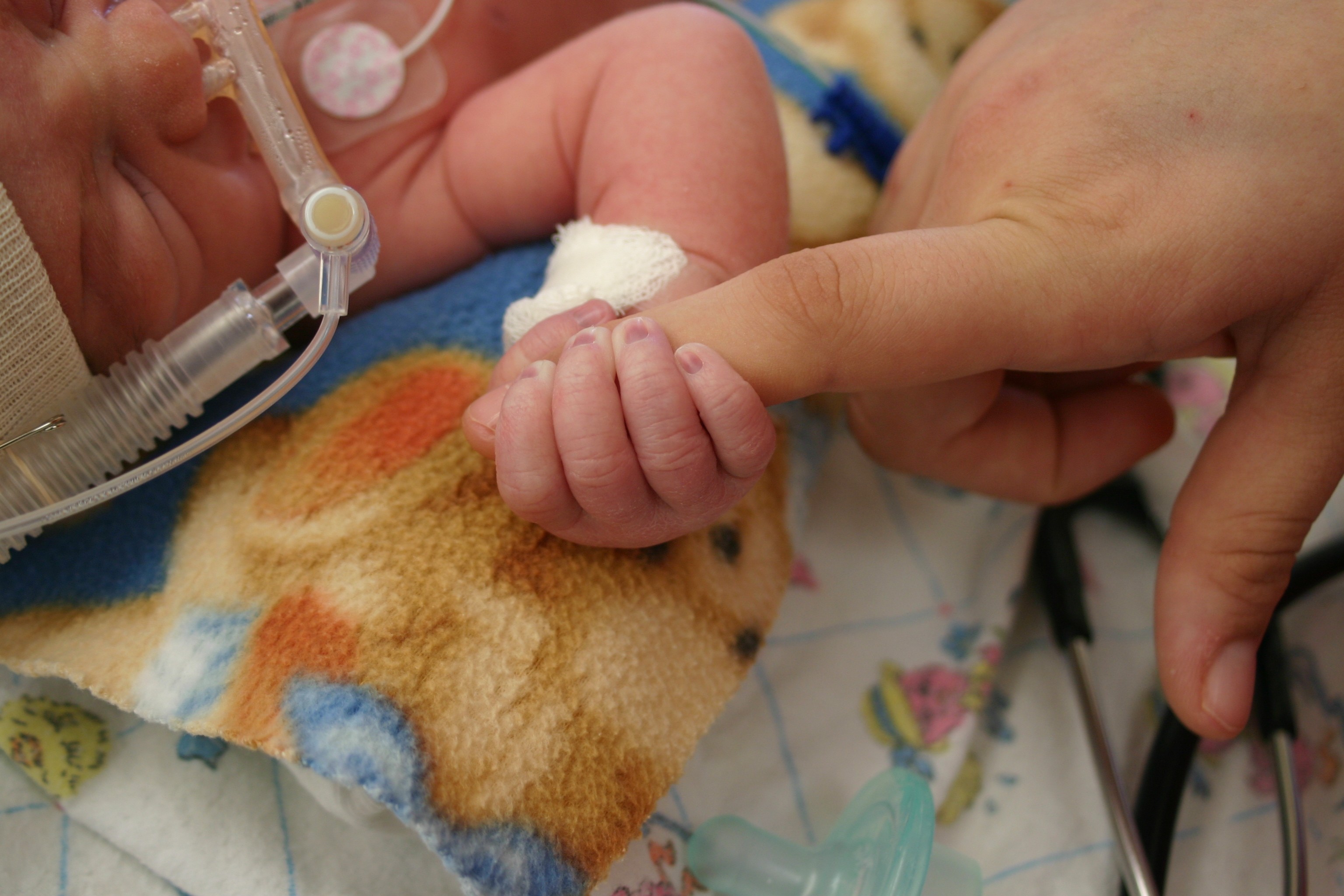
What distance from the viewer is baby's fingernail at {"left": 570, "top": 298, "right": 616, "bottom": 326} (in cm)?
65

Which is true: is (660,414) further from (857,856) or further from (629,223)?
(857,856)

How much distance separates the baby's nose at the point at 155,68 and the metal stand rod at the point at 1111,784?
3.11ft

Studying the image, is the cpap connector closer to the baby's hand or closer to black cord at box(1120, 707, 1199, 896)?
the baby's hand

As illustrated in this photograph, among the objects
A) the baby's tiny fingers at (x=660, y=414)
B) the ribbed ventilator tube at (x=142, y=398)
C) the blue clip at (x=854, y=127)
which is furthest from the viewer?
the blue clip at (x=854, y=127)

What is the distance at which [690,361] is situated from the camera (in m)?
0.57

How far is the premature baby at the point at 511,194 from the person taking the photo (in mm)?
573

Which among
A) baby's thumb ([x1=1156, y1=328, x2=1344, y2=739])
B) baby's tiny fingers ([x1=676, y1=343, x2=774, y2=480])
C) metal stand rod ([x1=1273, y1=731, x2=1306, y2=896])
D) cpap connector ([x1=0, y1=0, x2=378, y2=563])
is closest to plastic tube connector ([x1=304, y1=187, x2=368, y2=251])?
cpap connector ([x1=0, y1=0, x2=378, y2=563])

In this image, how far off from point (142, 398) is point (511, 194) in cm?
41

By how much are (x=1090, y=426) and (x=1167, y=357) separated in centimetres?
19

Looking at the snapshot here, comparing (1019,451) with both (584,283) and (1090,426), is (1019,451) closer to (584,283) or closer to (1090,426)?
(1090,426)

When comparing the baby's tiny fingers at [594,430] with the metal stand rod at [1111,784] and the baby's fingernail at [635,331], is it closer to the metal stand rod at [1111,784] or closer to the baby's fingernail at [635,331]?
the baby's fingernail at [635,331]

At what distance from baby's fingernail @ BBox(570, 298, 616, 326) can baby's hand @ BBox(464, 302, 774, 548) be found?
4 centimetres

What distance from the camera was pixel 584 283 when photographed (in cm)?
71

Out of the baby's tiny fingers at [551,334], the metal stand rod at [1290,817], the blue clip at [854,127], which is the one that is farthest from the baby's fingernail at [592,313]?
the metal stand rod at [1290,817]
